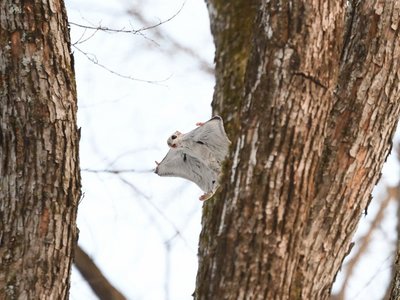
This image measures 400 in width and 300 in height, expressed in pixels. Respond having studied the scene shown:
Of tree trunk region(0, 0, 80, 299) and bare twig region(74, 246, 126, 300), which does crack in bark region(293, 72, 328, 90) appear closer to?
tree trunk region(0, 0, 80, 299)

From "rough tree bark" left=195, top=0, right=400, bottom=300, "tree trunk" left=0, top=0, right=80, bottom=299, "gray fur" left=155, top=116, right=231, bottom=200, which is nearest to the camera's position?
"rough tree bark" left=195, top=0, right=400, bottom=300

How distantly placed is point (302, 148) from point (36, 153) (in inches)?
41.1

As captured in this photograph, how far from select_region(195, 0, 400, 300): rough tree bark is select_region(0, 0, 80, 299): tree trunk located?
574 millimetres

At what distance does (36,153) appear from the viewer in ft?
9.59

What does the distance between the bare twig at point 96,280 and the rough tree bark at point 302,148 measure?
67.5 inches

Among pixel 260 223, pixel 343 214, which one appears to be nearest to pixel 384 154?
pixel 343 214

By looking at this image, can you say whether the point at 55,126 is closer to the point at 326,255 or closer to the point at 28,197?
the point at 28,197

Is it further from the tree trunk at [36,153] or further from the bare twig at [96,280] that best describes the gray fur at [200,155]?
the bare twig at [96,280]

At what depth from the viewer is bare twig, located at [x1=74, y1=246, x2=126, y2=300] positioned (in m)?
4.46

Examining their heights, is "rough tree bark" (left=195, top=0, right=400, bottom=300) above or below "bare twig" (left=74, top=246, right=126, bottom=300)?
below

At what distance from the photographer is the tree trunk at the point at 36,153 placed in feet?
9.36

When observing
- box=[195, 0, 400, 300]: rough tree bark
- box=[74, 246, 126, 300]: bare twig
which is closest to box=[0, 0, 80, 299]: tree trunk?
box=[195, 0, 400, 300]: rough tree bark

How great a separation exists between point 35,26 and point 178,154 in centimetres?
98

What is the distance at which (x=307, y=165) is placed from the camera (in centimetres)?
261
